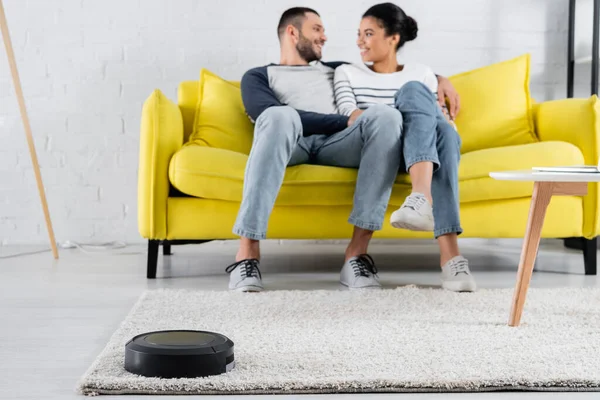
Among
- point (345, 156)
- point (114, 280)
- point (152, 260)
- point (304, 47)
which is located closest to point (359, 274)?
point (345, 156)

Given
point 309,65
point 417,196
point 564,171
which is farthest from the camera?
point 309,65

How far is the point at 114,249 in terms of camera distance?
12.3 feet

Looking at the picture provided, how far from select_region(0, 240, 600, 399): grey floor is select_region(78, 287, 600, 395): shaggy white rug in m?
0.05

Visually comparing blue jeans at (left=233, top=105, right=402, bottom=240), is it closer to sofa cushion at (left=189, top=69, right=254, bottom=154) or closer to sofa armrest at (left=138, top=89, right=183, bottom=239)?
sofa armrest at (left=138, top=89, right=183, bottom=239)

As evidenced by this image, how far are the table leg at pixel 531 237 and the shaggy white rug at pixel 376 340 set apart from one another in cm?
5

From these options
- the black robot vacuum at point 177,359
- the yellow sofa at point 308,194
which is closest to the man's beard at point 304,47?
the yellow sofa at point 308,194

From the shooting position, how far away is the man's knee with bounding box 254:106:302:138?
8.21ft

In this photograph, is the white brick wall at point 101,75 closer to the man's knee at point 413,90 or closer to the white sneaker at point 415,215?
the man's knee at point 413,90

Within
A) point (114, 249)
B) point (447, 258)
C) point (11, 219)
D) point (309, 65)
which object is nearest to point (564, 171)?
point (447, 258)

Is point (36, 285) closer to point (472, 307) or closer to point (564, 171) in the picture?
point (472, 307)

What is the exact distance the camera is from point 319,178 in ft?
8.89

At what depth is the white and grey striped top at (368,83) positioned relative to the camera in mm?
3082

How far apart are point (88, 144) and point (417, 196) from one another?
2.02 m

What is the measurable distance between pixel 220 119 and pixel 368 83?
61 cm
